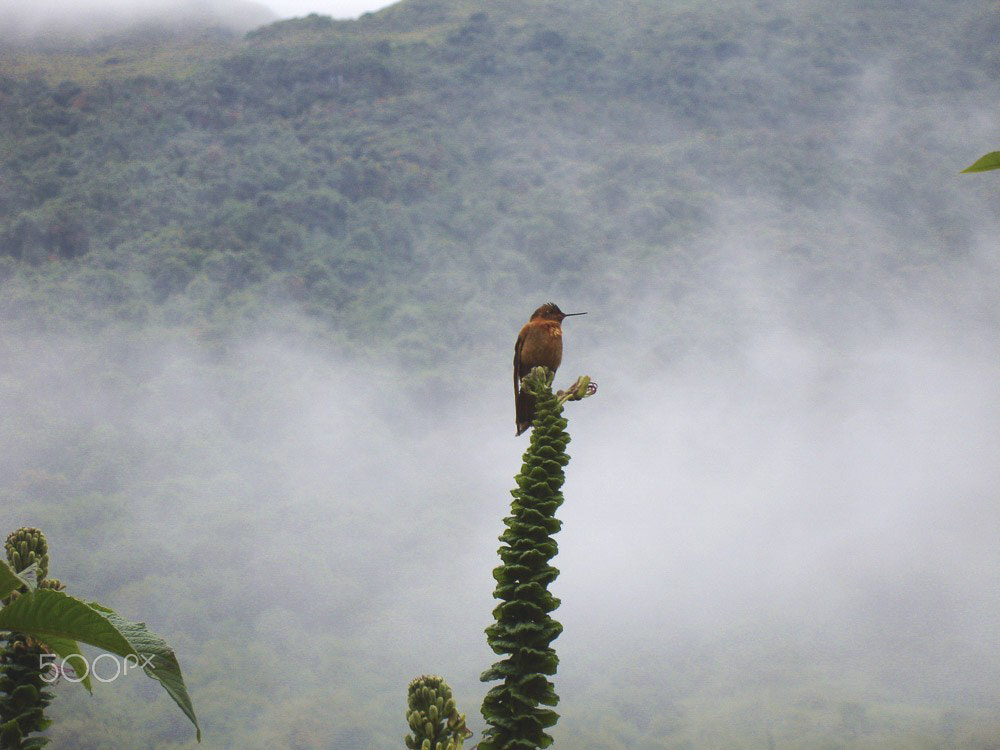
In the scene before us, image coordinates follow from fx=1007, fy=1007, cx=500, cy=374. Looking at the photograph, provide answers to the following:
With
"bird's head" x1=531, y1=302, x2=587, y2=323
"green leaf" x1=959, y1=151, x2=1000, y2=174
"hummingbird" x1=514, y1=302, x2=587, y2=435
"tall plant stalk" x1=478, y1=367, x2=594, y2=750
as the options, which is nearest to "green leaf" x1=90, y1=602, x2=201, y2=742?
"tall plant stalk" x1=478, y1=367, x2=594, y2=750

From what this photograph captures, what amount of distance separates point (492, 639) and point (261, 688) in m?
105

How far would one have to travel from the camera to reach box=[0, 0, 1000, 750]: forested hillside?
110 meters

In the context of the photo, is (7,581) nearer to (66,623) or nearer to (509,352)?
(66,623)

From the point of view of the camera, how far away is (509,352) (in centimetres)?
14712

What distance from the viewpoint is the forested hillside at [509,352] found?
109812 mm

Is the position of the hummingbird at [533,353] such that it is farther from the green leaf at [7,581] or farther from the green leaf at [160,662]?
the green leaf at [7,581]

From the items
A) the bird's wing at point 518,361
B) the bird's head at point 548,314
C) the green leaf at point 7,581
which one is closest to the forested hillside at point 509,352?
the bird's wing at point 518,361

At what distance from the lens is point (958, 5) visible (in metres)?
187

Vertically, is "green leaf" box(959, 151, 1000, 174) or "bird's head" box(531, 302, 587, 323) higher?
"bird's head" box(531, 302, 587, 323)

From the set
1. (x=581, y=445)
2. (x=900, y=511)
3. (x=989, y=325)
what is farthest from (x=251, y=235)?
(x=989, y=325)

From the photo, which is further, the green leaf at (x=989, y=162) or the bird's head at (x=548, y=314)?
the bird's head at (x=548, y=314)
